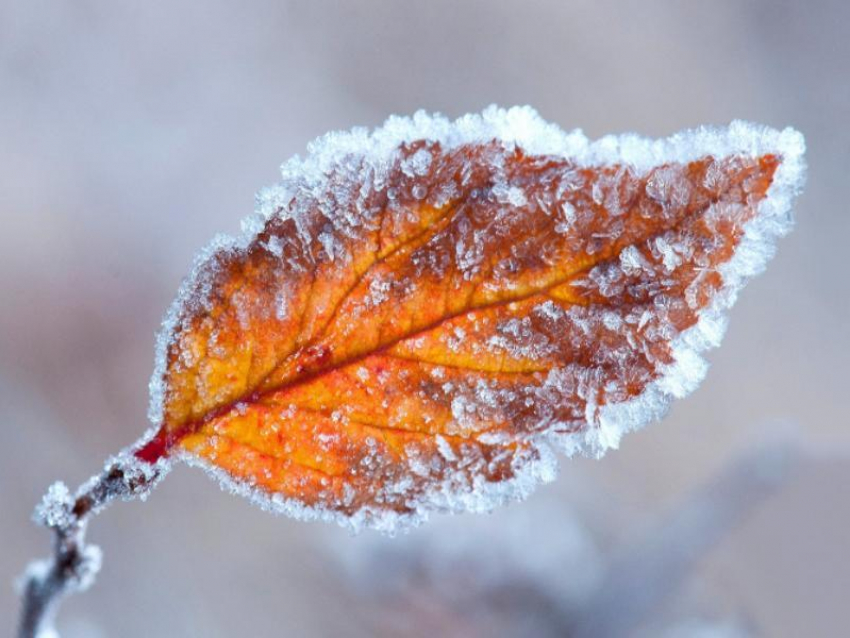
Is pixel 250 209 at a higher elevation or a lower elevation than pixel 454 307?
higher

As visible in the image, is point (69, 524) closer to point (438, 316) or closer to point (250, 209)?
point (438, 316)

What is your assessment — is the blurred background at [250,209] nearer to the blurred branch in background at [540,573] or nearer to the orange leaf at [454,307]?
the blurred branch in background at [540,573]

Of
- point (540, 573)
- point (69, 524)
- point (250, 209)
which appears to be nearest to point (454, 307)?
point (69, 524)

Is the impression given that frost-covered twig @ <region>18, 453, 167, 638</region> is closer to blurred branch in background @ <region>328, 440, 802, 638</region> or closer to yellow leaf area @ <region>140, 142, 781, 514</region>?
yellow leaf area @ <region>140, 142, 781, 514</region>

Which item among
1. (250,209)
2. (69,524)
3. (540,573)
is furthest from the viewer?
(250,209)

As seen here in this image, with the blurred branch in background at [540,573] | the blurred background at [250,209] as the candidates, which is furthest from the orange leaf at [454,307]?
the blurred background at [250,209]

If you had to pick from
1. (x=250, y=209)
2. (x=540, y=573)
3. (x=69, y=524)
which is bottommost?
(x=69, y=524)

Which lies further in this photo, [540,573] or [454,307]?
[540,573]

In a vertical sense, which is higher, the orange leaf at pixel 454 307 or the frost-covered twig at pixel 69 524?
the orange leaf at pixel 454 307

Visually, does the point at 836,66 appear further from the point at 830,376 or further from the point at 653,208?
the point at 653,208
